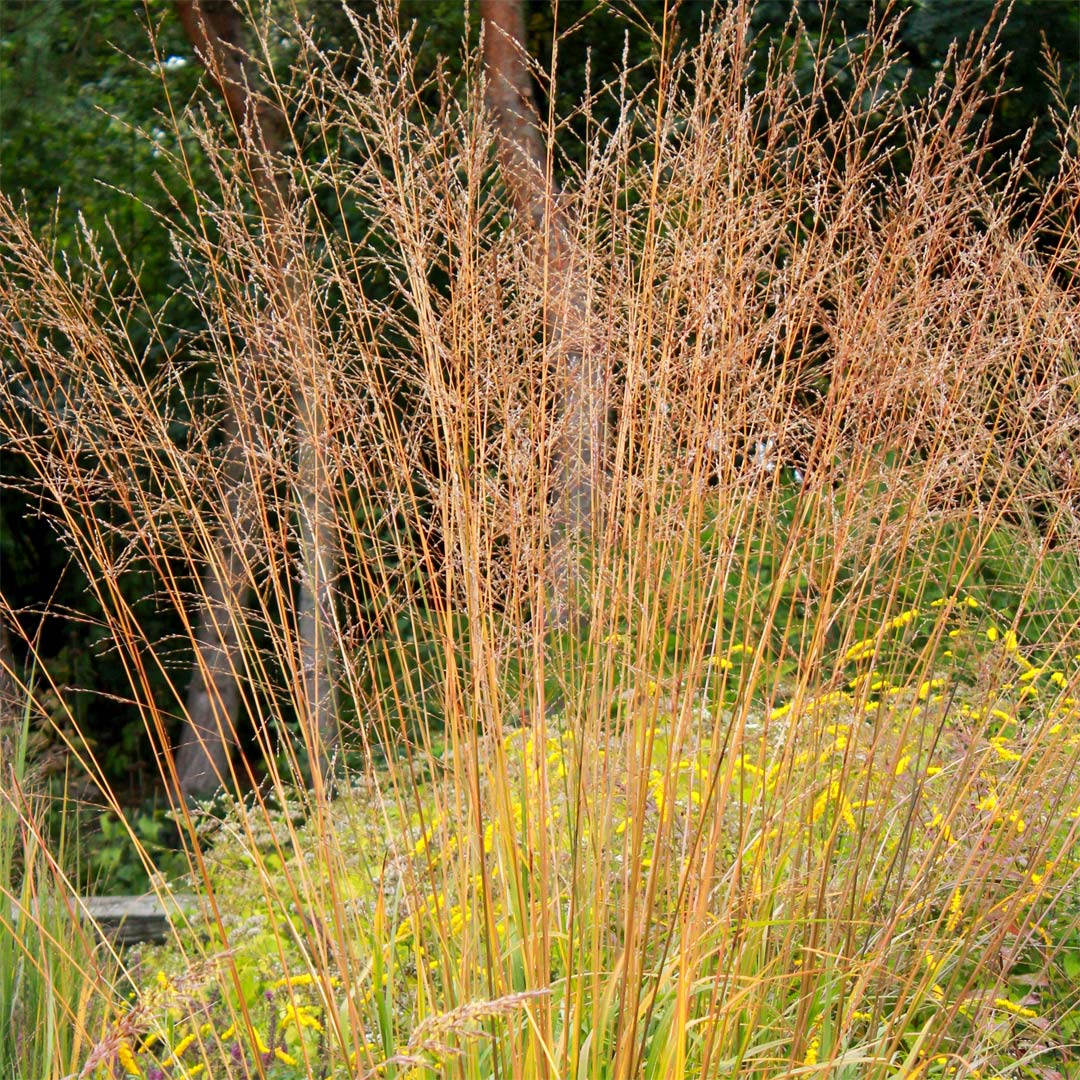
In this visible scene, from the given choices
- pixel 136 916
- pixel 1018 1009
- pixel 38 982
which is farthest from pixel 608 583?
pixel 136 916

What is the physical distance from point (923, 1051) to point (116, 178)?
8496 mm

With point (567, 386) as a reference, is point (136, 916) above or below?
below

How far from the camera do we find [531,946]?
5.65 feet

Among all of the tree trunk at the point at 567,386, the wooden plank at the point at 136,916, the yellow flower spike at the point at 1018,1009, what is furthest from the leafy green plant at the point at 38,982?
the wooden plank at the point at 136,916

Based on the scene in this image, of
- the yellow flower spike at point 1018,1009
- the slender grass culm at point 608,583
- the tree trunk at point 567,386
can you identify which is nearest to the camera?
the slender grass culm at point 608,583

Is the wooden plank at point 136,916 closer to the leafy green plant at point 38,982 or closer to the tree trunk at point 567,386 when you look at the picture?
the leafy green plant at point 38,982

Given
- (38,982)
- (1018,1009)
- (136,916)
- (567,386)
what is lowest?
(136,916)

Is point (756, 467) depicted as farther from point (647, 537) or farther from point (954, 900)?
point (954, 900)

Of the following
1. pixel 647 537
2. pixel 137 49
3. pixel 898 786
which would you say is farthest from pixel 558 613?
pixel 137 49

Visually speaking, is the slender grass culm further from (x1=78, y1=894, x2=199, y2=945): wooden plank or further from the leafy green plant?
(x1=78, y1=894, x2=199, y2=945): wooden plank

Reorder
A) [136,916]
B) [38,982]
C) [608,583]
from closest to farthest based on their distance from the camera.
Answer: [608,583] → [38,982] → [136,916]

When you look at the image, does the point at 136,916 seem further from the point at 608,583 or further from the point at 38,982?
the point at 608,583

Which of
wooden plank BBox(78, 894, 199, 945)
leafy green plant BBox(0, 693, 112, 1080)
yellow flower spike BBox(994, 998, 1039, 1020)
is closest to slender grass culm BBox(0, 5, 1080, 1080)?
yellow flower spike BBox(994, 998, 1039, 1020)

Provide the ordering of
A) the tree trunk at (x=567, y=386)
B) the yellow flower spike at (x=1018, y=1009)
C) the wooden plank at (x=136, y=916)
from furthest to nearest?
1. the wooden plank at (x=136, y=916)
2. the yellow flower spike at (x=1018, y=1009)
3. the tree trunk at (x=567, y=386)
